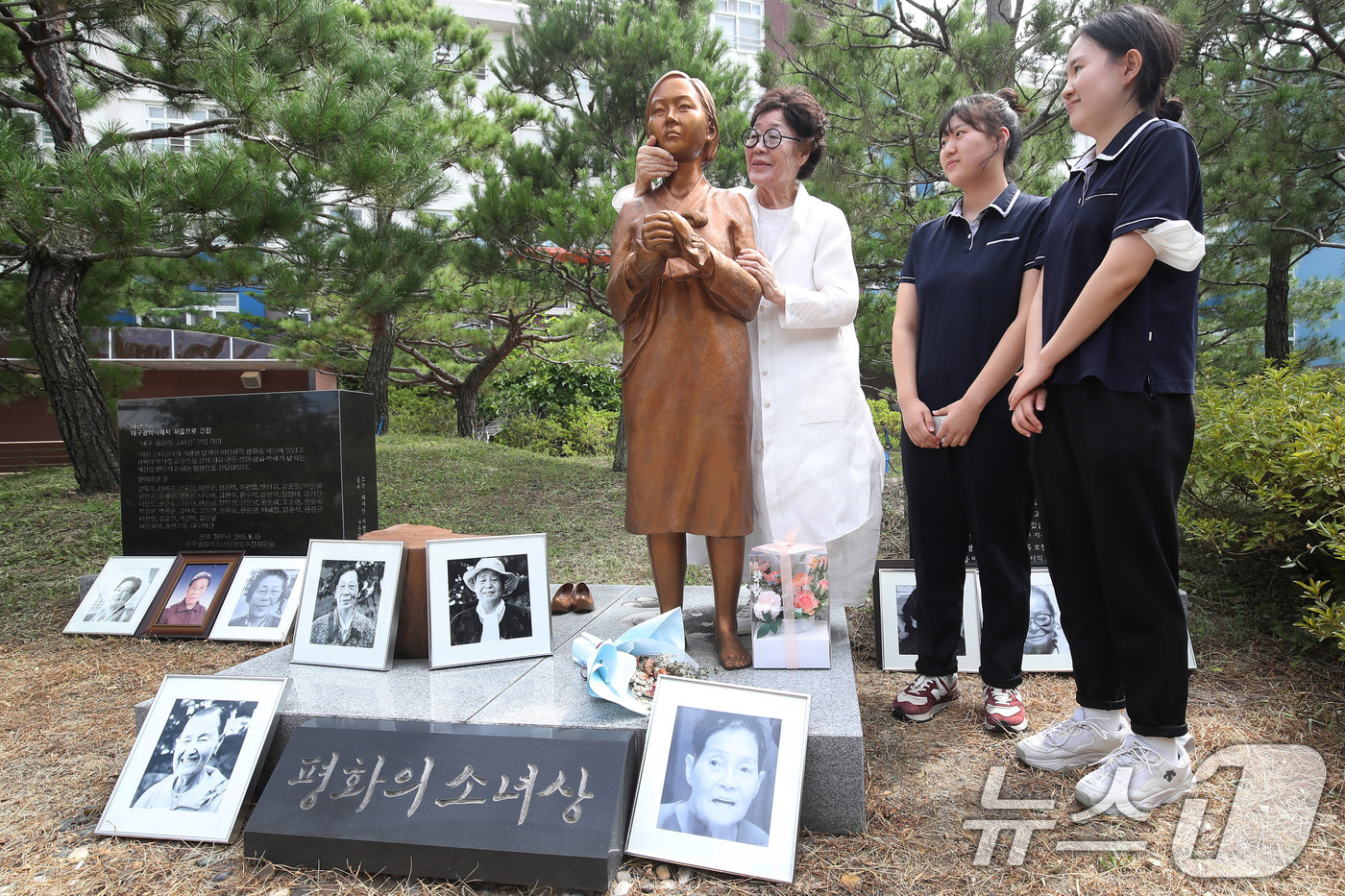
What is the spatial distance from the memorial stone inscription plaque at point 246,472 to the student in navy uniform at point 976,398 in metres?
2.49

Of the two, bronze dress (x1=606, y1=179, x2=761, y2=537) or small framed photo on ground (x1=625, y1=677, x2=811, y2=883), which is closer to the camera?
small framed photo on ground (x1=625, y1=677, x2=811, y2=883)

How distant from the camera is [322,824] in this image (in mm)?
1727

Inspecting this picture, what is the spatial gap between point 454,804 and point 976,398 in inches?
61.7

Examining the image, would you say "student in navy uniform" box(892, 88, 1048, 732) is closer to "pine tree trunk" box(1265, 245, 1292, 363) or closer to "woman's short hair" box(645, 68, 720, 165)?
"woman's short hair" box(645, 68, 720, 165)

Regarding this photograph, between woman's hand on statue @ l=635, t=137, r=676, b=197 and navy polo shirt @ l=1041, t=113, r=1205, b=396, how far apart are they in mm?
1084

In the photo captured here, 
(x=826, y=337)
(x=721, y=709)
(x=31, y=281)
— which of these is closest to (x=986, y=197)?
(x=826, y=337)

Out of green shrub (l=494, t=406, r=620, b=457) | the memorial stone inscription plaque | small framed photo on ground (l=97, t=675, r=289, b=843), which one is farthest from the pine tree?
green shrub (l=494, t=406, r=620, b=457)

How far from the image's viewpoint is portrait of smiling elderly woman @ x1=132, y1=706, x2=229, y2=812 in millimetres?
1885

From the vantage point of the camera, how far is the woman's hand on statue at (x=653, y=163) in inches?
92.5

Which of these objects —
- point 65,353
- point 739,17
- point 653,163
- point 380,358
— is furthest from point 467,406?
point 739,17

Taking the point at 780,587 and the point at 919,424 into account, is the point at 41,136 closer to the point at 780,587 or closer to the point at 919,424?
the point at 780,587

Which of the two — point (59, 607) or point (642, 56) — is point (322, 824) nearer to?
point (59, 607)

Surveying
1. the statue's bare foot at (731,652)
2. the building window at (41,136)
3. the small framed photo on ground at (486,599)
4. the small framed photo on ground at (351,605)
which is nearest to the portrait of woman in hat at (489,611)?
the small framed photo on ground at (486,599)

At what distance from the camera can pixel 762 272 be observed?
230cm
